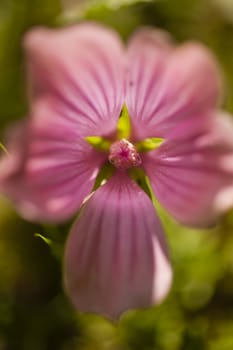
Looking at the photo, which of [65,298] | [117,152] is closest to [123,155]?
[117,152]

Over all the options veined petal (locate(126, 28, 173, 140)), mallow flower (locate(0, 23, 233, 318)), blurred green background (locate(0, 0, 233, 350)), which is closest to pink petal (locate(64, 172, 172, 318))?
mallow flower (locate(0, 23, 233, 318))

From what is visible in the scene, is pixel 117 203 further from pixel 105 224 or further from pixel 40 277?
pixel 40 277

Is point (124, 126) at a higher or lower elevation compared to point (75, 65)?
lower

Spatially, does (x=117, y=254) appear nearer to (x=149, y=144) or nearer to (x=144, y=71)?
(x=149, y=144)

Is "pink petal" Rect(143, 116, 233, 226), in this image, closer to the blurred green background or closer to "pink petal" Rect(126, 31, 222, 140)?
"pink petal" Rect(126, 31, 222, 140)

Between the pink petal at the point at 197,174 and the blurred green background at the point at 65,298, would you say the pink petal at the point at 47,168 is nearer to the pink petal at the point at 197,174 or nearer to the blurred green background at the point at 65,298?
the pink petal at the point at 197,174

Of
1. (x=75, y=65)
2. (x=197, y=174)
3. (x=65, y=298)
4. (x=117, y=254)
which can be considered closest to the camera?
(x=75, y=65)
